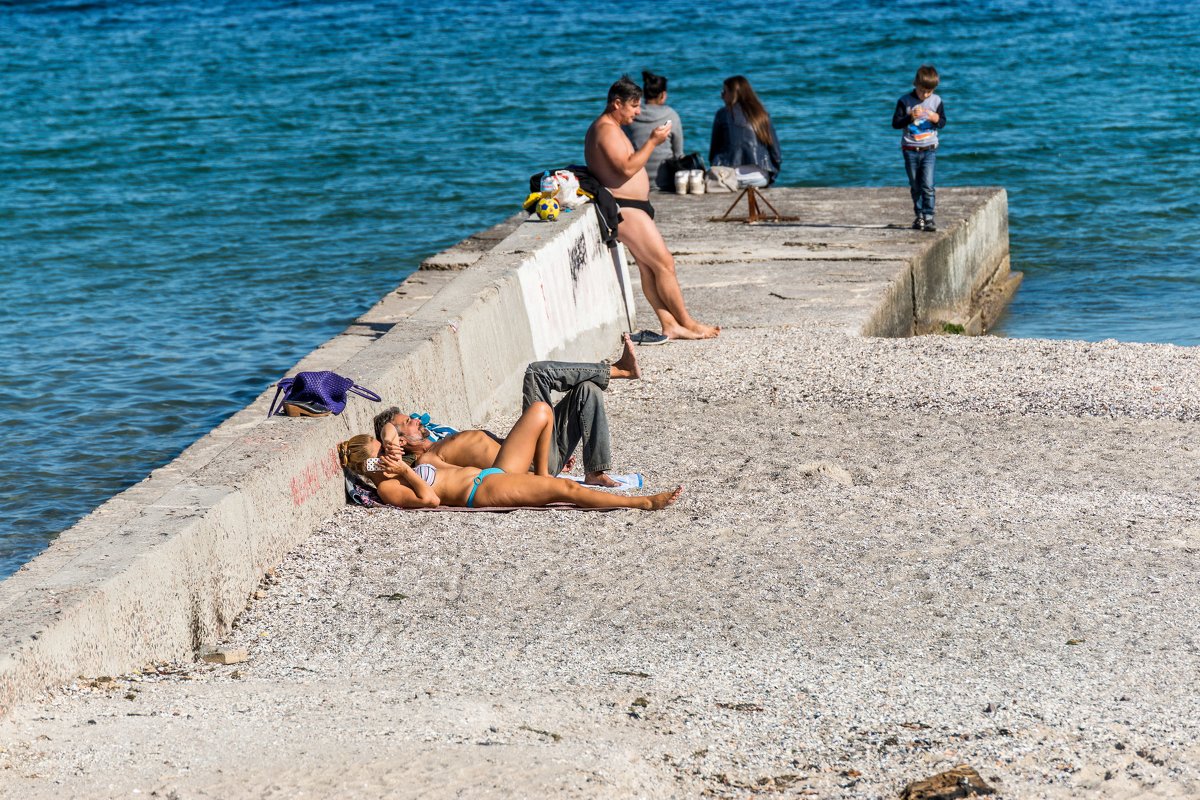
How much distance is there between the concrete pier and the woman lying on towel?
3.7 inches

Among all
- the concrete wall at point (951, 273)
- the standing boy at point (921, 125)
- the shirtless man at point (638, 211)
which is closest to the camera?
the shirtless man at point (638, 211)

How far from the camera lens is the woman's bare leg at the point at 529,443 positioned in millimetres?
6871

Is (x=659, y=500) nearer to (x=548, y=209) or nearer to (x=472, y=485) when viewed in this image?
(x=472, y=485)

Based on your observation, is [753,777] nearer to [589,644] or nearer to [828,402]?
[589,644]

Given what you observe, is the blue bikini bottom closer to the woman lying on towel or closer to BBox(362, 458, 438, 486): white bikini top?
the woman lying on towel

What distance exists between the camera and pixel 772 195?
48.0 feet

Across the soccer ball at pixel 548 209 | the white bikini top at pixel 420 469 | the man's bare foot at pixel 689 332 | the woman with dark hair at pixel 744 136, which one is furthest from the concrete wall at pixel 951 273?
the white bikini top at pixel 420 469

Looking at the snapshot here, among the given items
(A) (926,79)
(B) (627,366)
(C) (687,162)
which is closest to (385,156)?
(C) (687,162)

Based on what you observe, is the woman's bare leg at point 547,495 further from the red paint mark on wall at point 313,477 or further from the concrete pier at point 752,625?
the red paint mark on wall at point 313,477

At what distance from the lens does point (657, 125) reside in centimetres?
1310

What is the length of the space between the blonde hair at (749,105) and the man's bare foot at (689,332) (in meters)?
4.70

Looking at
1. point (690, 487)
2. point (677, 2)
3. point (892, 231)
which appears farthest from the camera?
point (677, 2)

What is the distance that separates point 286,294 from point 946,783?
11935mm

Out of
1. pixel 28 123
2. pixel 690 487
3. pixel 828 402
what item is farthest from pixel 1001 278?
pixel 28 123
